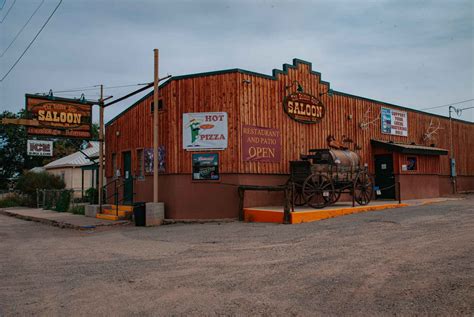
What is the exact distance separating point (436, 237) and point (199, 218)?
827 centimetres

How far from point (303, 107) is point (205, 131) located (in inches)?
177

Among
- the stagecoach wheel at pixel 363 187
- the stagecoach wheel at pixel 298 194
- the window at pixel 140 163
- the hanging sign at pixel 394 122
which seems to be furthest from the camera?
the hanging sign at pixel 394 122

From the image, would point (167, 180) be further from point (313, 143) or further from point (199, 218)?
point (313, 143)

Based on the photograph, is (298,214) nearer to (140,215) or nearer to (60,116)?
(140,215)

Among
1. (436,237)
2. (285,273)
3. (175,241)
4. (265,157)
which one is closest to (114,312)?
(285,273)

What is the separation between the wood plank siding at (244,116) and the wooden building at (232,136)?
0.12 feet

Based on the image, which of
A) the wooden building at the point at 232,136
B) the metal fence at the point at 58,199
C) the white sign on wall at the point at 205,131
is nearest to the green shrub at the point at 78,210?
the metal fence at the point at 58,199

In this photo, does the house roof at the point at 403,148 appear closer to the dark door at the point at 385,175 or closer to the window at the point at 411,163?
the window at the point at 411,163

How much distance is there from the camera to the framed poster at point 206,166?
598 inches

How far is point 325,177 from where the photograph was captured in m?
15.1

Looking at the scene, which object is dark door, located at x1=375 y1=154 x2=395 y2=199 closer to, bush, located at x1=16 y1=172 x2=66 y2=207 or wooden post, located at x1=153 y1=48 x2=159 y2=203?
wooden post, located at x1=153 y1=48 x2=159 y2=203

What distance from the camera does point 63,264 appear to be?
8.08m

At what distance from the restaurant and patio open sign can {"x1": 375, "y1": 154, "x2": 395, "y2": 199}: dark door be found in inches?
275

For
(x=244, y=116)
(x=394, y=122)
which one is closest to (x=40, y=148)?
(x=244, y=116)
